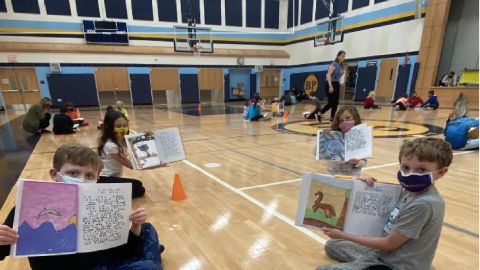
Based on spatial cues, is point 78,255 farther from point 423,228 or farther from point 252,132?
point 252,132

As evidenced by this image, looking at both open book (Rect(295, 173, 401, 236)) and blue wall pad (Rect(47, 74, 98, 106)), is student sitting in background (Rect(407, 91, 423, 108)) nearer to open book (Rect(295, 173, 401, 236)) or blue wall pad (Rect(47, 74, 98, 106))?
open book (Rect(295, 173, 401, 236))

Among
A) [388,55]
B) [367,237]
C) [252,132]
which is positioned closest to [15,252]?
[367,237]

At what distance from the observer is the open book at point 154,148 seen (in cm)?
292

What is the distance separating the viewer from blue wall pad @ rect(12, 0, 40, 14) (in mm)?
14781

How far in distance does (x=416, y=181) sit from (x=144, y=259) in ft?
5.15

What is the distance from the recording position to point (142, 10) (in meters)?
17.4

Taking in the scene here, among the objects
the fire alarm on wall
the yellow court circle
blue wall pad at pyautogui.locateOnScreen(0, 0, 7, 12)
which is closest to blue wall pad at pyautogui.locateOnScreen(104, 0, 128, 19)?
blue wall pad at pyautogui.locateOnScreen(0, 0, 7, 12)

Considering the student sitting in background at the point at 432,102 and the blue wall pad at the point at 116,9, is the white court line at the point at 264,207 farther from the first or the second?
the blue wall pad at the point at 116,9

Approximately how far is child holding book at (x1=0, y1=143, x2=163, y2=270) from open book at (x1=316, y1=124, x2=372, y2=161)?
2.05 metres

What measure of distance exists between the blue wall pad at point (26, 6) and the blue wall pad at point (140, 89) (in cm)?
578

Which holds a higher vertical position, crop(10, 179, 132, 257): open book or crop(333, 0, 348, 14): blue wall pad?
crop(333, 0, 348, 14): blue wall pad

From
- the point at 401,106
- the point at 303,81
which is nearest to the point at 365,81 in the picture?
the point at 401,106

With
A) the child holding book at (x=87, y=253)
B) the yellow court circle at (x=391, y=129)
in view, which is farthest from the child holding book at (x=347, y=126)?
the yellow court circle at (x=391, y=129)

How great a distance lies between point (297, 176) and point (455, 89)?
1173cm
